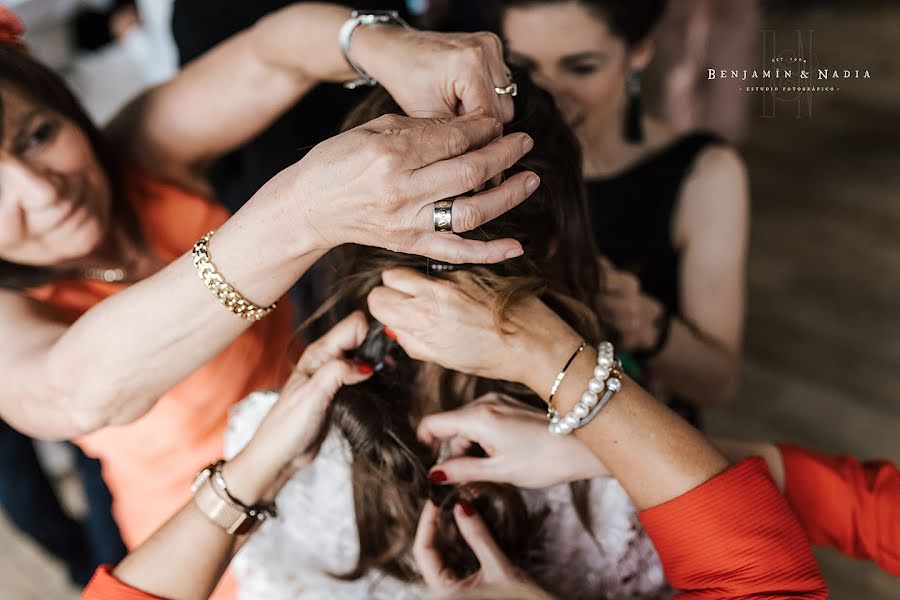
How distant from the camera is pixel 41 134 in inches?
38.3

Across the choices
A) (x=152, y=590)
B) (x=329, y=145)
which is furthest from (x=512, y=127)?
(x=152, y=590)

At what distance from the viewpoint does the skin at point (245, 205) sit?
0.61m

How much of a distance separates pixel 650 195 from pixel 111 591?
3.48 feet

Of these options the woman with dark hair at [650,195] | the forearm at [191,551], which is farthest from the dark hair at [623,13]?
the forearm at [191,551]

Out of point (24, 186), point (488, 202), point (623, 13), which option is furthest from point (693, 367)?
point (24, 186)

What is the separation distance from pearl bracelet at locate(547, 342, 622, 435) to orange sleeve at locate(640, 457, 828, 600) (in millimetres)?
114

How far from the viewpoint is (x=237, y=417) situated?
92 cm

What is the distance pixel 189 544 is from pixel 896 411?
75.8 inches

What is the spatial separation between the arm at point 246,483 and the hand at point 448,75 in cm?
24

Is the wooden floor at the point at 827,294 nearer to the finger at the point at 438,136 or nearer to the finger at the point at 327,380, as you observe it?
the finger at the point at 327,380

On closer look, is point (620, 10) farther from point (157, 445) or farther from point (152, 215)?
point (157, 445)

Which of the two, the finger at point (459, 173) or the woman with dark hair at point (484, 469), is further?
the woman with dark hair at point (484, 469)

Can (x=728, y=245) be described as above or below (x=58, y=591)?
above

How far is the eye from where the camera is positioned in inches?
37.6
